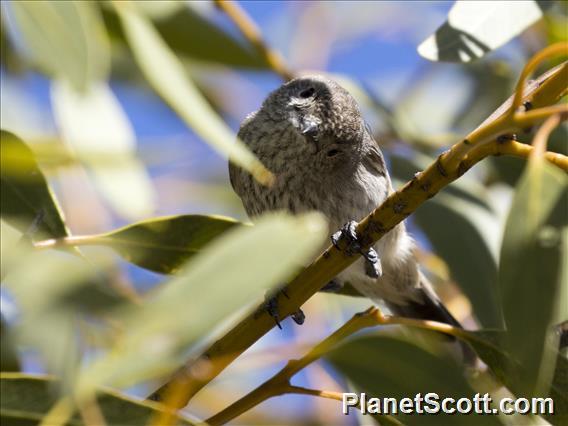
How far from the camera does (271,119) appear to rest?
324 cm

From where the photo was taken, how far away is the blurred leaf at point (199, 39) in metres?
2.76

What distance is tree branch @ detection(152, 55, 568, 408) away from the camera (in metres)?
1.55

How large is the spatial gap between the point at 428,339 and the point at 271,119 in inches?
39.9

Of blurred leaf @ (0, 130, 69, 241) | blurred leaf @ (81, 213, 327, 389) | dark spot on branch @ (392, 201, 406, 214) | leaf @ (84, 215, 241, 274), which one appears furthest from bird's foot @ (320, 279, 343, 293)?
blurred leaf @ (81, 213, 327, 389)

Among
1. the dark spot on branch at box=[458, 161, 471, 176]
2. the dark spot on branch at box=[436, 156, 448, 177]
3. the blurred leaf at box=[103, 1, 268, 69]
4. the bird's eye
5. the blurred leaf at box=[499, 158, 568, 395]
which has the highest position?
the bird's eye

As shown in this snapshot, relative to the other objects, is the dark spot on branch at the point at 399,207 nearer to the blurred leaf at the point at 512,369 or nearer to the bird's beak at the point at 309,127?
the blurred leaf at the point at 512,369

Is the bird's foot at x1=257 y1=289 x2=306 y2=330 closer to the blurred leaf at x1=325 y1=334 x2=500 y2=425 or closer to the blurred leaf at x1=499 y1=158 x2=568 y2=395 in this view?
the blurred leaf at x1=325 y1=334 x2=500 y2=425

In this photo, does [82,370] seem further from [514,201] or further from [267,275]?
[514,201]

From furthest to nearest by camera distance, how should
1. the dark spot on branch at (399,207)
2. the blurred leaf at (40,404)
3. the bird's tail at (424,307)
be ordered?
the bird's tail at (424,307), the dark spot on branch at (399,207), the blurred leaf at (40,404)

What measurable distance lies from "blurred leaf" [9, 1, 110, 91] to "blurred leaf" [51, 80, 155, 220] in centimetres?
12

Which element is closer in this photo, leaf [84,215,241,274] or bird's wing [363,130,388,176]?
leaf [84,215,241,274]

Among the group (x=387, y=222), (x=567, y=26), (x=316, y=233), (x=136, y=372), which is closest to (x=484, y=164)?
(x=567, y=26)

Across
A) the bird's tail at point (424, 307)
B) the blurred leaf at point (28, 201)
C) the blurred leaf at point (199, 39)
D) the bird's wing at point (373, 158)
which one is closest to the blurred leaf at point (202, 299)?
the blurred leaf at point (28, 201)

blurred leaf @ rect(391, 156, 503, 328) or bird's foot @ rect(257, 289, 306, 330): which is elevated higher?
blurred leaf @ rect(391, 156, 503, 328)
